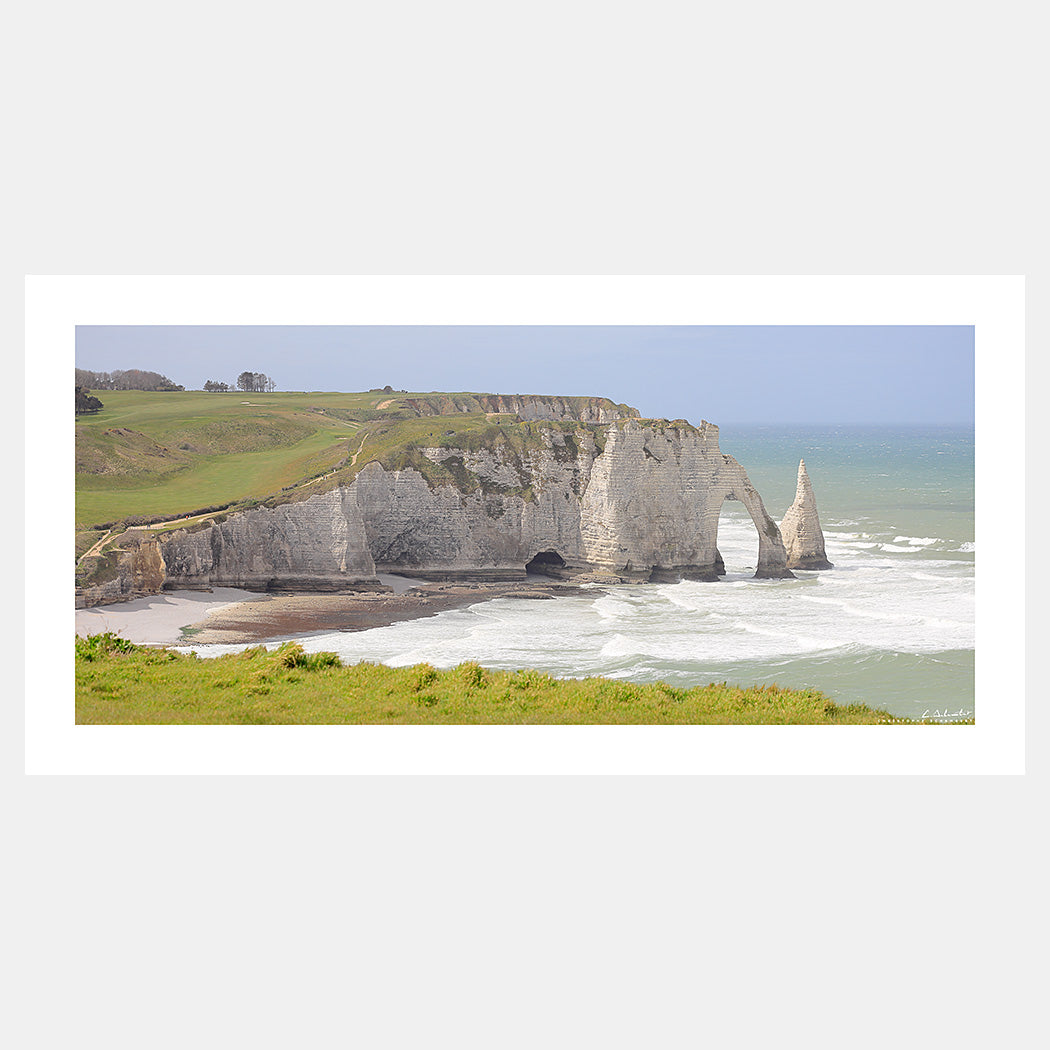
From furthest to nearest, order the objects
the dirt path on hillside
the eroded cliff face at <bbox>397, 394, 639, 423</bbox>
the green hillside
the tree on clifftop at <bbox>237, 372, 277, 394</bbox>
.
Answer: the eroded cliff face at <bbox>397, 394, 639, 423</bbox> < the tree on clifftop at <bbox>237, 372, 277, 394</bbox> < the green hillside < the dirt path on hillside

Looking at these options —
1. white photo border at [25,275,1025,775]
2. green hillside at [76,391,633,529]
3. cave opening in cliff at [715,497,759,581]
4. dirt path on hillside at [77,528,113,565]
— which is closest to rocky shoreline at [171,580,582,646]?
dirt path on hillside at [77,528,113,565]

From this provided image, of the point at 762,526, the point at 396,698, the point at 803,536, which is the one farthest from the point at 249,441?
the point at 803,536

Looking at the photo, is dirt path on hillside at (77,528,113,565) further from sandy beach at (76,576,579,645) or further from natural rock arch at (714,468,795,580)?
natural rock arch at (714,468,795,580)

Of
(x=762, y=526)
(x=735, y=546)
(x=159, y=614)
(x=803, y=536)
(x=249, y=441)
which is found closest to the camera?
(x=159, y=614)

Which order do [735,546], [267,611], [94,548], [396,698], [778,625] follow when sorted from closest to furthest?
[396,698]
[778,625]
[94,548]
[267,611]
[735,546]

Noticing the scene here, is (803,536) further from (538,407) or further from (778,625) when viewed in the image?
(538,407)

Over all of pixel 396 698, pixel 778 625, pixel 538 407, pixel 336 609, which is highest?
pixel 538 407
